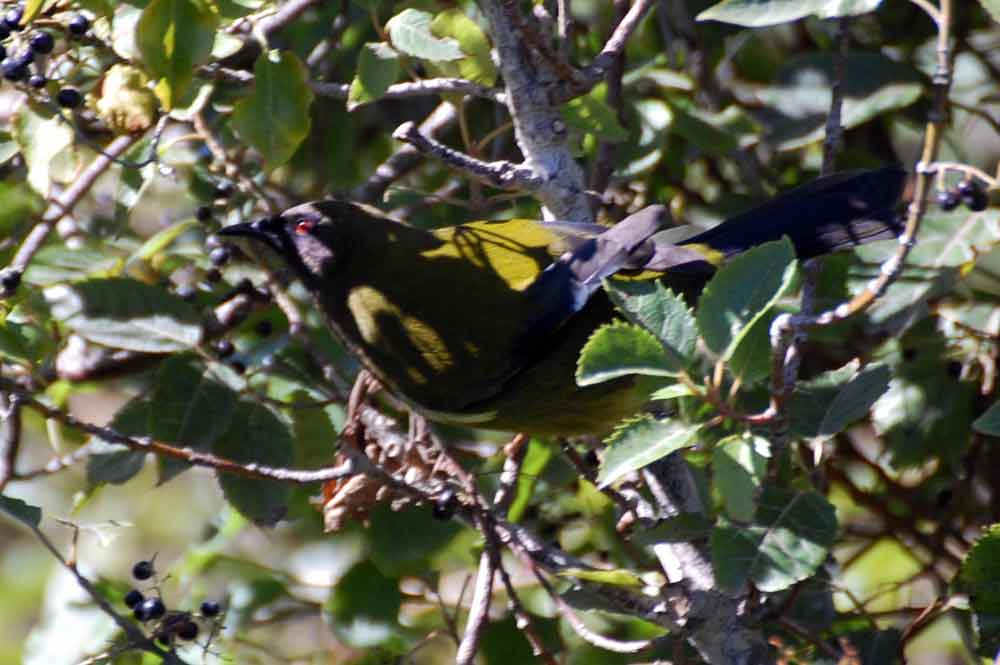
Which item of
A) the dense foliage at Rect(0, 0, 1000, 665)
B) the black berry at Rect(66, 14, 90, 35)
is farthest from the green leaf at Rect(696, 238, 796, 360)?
the black berry at Rect(66, 14, 90, 35)

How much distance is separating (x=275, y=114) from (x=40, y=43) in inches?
18.7

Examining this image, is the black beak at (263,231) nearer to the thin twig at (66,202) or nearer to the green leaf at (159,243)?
the green leaf at (159,243)

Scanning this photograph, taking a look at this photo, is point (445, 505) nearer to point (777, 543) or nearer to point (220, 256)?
point (777, 543)

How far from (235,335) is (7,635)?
6.90ft

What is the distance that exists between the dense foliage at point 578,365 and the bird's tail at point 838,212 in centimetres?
7

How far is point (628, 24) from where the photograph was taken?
8.22ft

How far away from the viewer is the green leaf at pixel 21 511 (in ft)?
7.19

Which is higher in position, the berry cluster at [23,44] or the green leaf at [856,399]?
the berry cluster at [23,44]

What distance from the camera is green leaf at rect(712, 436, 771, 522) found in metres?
1.97

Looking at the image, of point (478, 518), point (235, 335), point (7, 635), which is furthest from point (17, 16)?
point (7, 635)

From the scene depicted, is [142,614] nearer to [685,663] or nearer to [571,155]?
[685,663]

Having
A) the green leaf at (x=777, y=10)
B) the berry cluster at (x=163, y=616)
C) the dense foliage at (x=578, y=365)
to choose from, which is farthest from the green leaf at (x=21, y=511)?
the green leaf at (x=777, y=10)

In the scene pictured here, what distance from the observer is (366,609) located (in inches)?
118

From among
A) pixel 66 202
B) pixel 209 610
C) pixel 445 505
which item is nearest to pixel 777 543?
pixel 445 505
